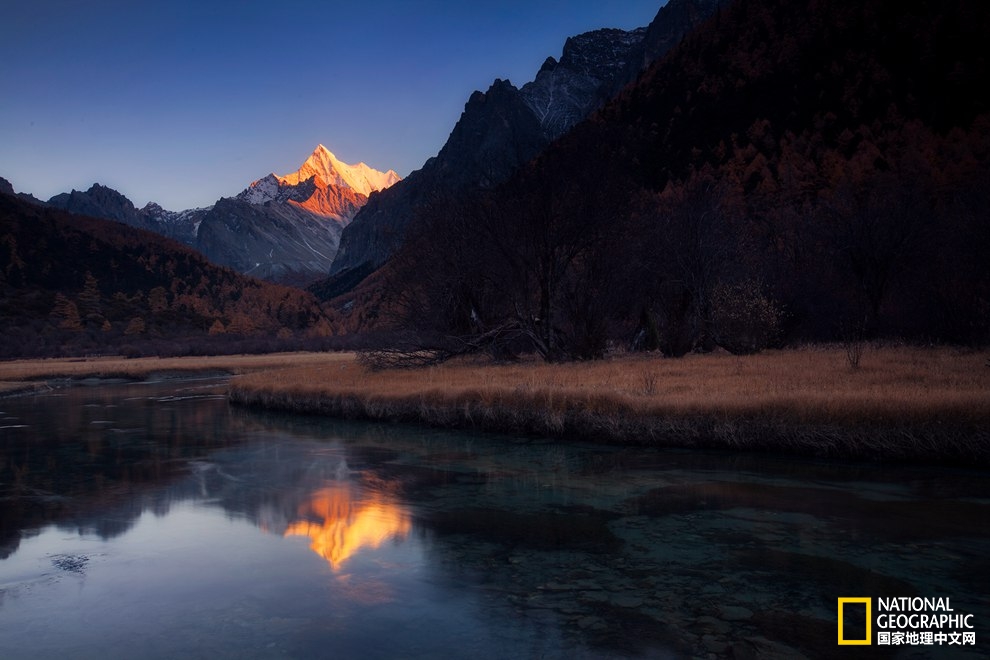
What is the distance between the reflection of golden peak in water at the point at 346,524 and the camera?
9.91 m

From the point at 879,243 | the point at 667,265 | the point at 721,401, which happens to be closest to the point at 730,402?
the point at 721,401

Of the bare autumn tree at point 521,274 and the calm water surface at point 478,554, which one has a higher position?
the bare autumn tree at point 521,274

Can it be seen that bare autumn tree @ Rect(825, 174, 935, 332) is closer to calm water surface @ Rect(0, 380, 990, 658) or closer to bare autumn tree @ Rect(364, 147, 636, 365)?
bare autumn tree @ Rect(364, 147, 636, 365)

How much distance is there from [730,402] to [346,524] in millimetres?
10480

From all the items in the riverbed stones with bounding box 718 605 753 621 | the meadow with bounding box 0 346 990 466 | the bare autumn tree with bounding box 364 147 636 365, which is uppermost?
the bare autumn tree with bounding box 364 147 636 365

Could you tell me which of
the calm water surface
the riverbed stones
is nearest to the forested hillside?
the calm water surface

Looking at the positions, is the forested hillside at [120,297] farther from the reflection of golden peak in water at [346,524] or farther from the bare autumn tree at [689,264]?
the reflection of golden peak in water at [346,524]

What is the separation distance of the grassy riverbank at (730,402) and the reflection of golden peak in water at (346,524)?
25.1 ft

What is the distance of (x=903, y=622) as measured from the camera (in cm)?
667

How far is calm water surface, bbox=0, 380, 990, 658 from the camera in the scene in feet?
21.6

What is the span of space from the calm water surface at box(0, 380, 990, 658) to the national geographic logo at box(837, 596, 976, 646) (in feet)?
0.48

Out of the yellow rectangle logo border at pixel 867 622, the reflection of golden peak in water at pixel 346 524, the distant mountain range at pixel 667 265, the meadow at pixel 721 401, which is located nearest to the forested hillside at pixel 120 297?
the distant mountain range at pixel 667 265

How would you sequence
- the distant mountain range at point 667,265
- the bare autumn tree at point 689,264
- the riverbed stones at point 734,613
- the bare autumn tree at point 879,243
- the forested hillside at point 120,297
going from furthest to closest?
the forested hillside at point 120,297 < the bare autumn tree at point 879,243 < the bare autumn tree at point 689,264 < the distant mountain range at point 667,265 < the riverbed stones at point 734,613

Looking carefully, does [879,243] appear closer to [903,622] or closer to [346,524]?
[903,622]
